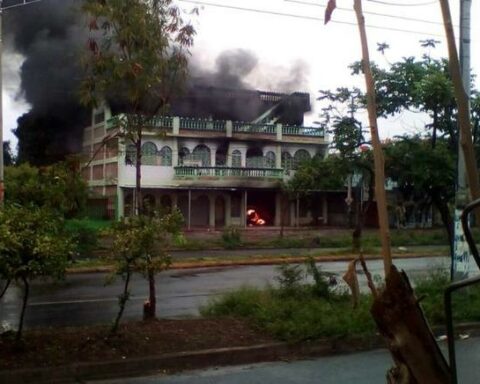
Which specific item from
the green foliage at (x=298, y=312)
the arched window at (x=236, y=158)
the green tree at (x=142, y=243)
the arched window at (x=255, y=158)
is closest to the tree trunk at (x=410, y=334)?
the green tree at (x=142, y=243)

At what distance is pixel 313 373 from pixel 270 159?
121 feet

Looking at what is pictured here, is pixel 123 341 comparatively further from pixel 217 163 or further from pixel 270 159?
pixel 270 159

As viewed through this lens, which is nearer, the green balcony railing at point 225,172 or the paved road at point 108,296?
the paved road at point 108,296

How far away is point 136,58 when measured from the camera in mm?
7797

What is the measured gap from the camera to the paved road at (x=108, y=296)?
10.4 m

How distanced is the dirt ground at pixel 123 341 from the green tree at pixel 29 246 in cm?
74

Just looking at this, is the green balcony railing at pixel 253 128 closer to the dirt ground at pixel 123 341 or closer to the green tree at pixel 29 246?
the dirt ground at pixel 123 341

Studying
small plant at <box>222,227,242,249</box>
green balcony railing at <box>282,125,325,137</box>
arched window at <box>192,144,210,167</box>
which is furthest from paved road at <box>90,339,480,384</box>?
green balcony railing at <box>282,125,325,137</box>

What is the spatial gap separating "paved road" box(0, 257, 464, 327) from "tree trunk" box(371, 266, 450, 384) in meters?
7.87

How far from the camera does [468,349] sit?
7.61 metres

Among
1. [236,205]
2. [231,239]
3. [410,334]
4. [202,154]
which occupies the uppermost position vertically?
[202,154]

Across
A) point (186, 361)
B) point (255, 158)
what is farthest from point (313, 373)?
point (255, 158)

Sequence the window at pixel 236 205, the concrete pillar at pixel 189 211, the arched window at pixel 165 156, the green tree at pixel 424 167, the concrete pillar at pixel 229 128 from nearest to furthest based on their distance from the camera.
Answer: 1. the green tree at pixel 424 167
2. the arched window at pixel 165 156
3. the concrete pillar at pixel 189 211
4. the concrete pillar at pixel 229 128
5. the window at pixel 236 205

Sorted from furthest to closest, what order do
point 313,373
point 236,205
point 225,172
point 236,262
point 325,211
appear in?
1. point 325,211
2. point 236,205
3. point 225,172
4. point 236,262
5. point 313,373
